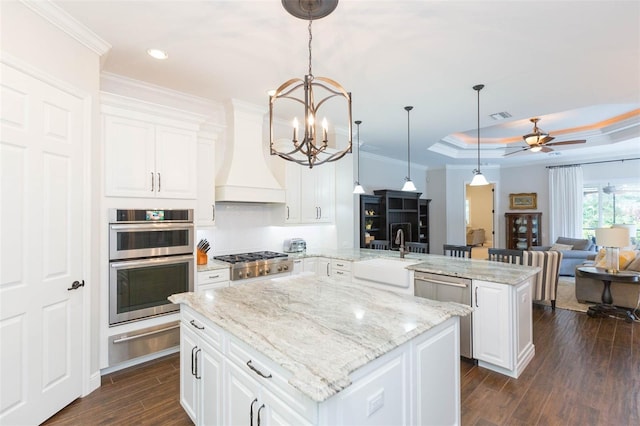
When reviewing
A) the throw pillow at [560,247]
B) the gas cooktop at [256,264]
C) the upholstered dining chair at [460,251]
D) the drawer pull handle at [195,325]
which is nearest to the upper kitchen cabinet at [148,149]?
the gas cooktop at [256,264]

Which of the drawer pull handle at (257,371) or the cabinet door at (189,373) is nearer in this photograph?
the drawer pull handle at (257,371)

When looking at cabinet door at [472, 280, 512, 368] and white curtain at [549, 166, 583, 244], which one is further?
white curtain at [549, 166, 583, 244]

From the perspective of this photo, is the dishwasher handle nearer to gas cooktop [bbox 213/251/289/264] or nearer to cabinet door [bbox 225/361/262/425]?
gas cooktop [bbox 213/251/289/264]

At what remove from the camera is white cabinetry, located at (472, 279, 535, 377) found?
276 cm

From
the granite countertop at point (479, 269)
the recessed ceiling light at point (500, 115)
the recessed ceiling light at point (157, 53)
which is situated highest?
the recessed ceiling light at point (157, 53)

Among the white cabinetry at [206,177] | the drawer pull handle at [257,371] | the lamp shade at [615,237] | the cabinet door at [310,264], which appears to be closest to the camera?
the drawer pull handle at [257,371]

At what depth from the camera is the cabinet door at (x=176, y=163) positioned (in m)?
3.10

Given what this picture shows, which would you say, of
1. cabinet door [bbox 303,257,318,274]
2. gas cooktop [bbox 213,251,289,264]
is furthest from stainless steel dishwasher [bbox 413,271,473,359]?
gas cooktop [bbox 213,251,289,264]

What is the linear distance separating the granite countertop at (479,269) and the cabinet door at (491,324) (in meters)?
0.07

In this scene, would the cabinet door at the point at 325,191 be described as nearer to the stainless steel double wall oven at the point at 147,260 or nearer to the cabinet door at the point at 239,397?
the stainless steel double wall oven at the point at 147,260

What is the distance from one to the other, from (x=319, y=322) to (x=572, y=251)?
7.51m

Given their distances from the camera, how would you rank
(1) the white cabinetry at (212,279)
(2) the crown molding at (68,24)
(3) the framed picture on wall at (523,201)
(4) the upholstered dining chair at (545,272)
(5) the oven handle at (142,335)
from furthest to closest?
(3) the framed picture on wall at (523,201)
(4) the upholstered dining chair at (545,272)
(1) the white cabinetry at (212,279)
(5) the oven handle at (142,335)
(2) the crown molding at (68,24)

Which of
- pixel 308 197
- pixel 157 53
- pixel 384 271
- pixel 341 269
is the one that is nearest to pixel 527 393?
pixel 384 271

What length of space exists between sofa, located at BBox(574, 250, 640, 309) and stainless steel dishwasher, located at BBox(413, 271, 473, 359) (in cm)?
319
